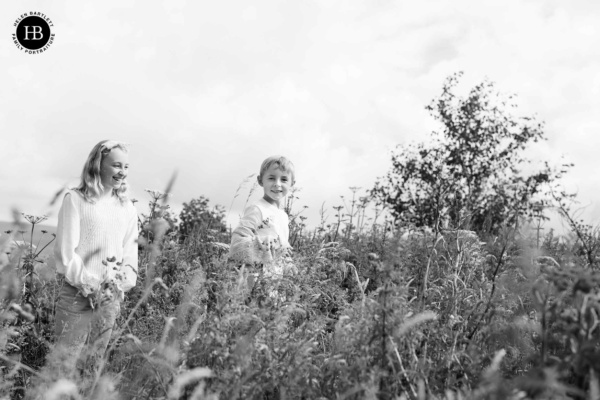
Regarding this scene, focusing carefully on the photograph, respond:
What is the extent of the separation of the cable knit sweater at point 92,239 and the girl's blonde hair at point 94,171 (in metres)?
0.06

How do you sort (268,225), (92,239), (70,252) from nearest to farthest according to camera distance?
(70,252)
(92,239)
(268,225)

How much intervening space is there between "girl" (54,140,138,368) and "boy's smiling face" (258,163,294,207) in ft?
3.65

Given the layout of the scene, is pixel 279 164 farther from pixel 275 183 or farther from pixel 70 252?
pixel 70 252

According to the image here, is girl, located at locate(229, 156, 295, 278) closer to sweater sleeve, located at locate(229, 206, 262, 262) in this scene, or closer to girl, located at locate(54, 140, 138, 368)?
sweater sleeve, located at locate(229, 206, 262, 262)

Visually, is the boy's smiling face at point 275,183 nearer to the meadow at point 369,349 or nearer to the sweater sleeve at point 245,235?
the sweater sleeve at point 245,235

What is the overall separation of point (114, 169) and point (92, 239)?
481mm

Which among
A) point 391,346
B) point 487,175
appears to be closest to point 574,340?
point 391,346

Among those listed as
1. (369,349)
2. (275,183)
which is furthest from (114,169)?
(369,349)

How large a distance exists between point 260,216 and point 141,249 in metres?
1.75

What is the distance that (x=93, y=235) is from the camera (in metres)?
4.64

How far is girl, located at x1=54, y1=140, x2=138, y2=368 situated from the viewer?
438 centimetres

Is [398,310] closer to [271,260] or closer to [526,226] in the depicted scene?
[526,226]

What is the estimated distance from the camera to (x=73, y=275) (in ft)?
14.3

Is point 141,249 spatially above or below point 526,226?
below
